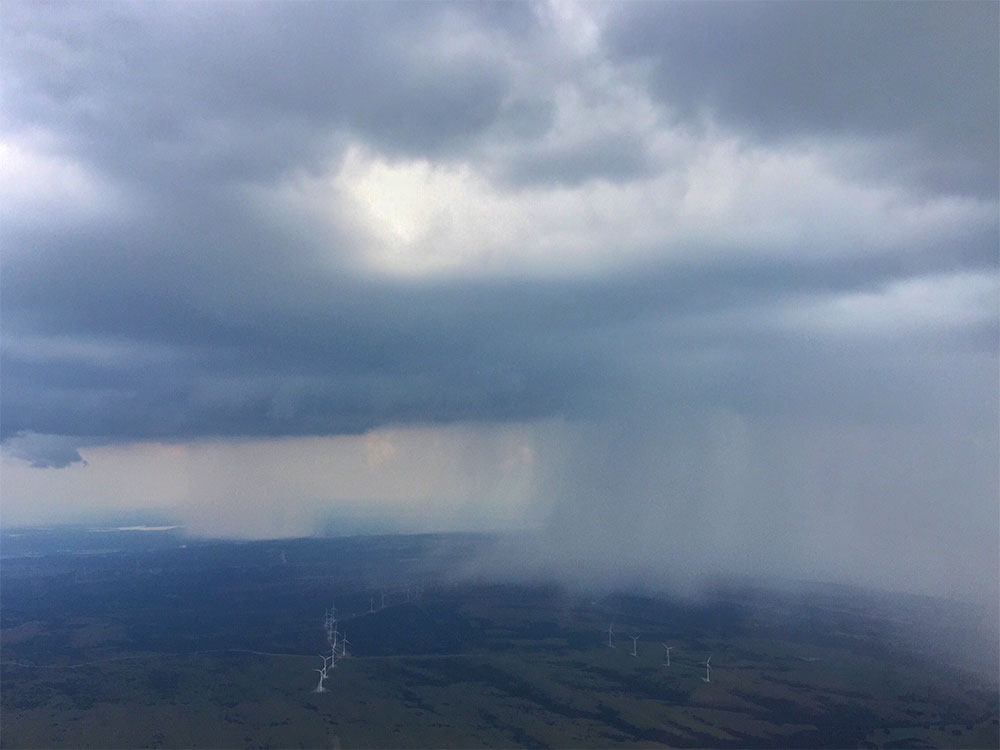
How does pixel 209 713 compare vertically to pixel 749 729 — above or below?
below

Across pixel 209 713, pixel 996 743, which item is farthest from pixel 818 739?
pixel 209 713

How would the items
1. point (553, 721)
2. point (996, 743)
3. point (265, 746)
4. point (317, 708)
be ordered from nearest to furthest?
point (996, 743), point (265, 746), point (553, 721), point (317, 708)

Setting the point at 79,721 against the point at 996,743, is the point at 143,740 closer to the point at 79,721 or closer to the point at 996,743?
the point at 79,721

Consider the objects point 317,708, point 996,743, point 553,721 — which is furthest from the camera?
point 317,708

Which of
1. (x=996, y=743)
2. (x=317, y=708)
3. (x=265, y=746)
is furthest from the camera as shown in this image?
(x=317, y=708)

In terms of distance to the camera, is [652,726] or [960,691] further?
[960,691]

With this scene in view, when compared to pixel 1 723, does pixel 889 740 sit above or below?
above

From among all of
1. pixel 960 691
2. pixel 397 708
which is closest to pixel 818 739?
pixel 960 691

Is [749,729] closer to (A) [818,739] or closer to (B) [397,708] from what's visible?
(A) [818,739]

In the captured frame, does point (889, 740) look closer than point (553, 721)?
Yes
